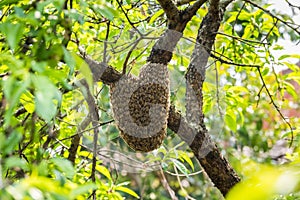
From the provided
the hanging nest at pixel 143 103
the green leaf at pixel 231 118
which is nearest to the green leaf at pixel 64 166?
the hanging nest at pixel 143 103

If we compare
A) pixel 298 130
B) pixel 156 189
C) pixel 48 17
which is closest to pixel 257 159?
pixel 156 189

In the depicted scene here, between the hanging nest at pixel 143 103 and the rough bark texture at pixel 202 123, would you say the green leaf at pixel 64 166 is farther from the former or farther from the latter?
the rough bark texture at pixel 202 123

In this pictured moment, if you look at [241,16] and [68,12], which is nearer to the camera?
[68,12]

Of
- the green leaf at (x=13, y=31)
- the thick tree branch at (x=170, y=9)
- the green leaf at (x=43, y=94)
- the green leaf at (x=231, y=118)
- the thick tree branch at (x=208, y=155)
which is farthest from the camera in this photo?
the green leaf at (x=231, y=118)

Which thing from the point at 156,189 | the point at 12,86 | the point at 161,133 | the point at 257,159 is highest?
the point at 12,86

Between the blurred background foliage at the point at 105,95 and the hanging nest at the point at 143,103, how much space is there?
67mm

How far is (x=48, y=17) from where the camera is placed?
2.36ft

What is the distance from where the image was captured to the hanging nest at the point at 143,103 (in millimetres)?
1190

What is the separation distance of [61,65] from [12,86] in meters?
0.86

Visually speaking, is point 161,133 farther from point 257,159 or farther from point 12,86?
point 257,159

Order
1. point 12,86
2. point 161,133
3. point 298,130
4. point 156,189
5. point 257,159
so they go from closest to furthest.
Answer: point 12,86 < point 161,133 < point 298,130 < point 156,189 < point 257,159

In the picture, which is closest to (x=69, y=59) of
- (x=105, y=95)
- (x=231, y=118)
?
(x=105, y=95)

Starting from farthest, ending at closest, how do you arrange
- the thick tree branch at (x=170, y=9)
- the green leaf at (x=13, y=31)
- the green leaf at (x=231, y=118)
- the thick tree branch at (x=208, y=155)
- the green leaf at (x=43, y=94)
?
the green leaf at (x=231, y=118), the thick tree branch at (x=208, y=155), the thick tree branch at (x=170, y=9), the green leaf at (x=13, y=31), the green leaf at (x=43, y=94)

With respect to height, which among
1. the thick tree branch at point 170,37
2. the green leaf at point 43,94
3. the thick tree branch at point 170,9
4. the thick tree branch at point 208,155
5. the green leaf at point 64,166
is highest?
the thick tree branch at point 170,9
